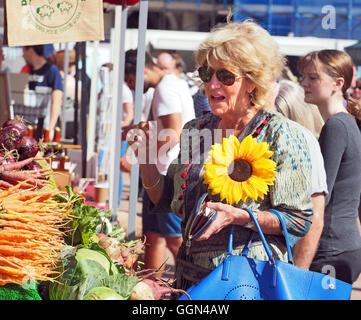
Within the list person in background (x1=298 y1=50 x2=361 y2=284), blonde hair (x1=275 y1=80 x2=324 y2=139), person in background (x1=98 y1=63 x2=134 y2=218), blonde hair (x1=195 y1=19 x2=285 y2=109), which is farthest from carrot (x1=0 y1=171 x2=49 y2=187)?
person in background (x1=98 y1=63 x2=134 y2=218)

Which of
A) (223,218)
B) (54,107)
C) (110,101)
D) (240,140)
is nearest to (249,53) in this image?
(240,140)

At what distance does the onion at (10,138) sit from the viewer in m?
2.59

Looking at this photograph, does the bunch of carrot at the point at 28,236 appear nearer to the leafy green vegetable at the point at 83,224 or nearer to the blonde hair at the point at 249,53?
the leafy green vegetable at the point at 83,224

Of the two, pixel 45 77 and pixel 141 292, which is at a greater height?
pixel 45 77

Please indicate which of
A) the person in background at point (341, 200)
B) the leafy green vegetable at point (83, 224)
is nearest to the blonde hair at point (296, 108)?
the person in background at point (341, 200)

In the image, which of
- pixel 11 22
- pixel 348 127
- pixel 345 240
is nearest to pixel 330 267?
pixel 345 240

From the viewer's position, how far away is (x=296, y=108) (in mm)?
3514

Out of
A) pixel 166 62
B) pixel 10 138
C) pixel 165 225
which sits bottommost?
pixel 165 225

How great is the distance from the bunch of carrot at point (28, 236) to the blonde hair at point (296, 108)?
6.08 ft

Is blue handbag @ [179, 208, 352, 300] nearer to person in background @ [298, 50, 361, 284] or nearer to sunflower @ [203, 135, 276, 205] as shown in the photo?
sunflower @ [203, 135, 276, 205]

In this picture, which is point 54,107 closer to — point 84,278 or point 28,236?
point 28,236

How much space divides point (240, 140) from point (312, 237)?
54 cm

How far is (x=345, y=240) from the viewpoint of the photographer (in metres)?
2.79
